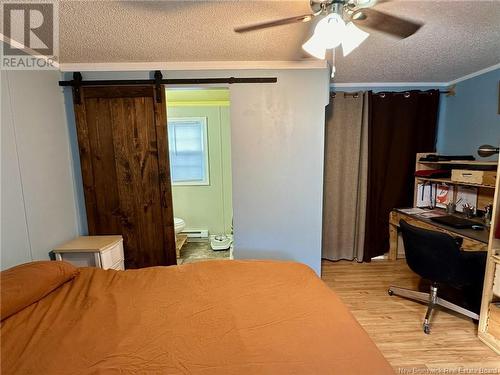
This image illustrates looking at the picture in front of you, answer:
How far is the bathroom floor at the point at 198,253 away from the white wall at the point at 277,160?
103cm

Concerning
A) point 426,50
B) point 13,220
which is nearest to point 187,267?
point 13,220

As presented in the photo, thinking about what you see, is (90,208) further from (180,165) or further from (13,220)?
(180,165)

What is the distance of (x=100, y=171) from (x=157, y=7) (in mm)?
1671

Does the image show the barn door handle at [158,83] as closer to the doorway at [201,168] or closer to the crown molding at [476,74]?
the doorway at [201,168]

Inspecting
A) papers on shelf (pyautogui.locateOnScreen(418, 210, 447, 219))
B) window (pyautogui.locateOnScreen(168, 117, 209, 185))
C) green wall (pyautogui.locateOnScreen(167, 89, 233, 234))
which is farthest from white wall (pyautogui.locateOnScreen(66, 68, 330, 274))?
window (pyautogui.locateOnScreen(168, 117, 209, 185))

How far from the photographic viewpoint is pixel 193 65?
231 centimetres

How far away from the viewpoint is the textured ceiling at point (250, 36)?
1455 millimetres

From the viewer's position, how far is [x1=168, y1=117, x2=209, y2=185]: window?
3.87 metres

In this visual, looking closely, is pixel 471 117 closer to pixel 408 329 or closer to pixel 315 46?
pixel 408 329

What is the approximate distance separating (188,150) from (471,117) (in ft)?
12.4

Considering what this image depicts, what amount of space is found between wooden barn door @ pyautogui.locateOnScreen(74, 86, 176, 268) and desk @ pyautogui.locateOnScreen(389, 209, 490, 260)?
268cm

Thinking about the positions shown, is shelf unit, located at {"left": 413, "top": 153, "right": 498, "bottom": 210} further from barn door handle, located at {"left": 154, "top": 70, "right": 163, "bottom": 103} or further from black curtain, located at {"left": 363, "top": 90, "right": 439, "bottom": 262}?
barn door handle, located at {"left": 154, "top": 70, "right": 163, "bottom": 103}

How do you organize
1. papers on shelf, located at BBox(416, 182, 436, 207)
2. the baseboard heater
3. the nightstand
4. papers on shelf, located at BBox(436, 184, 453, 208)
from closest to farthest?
the nightstand
papers on shelf, located at BBox(436, 184, 453, 208)
papers on shelf, located at BBox(416, 182, 436, 207)
the baseboard heater

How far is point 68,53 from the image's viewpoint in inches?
80.4
